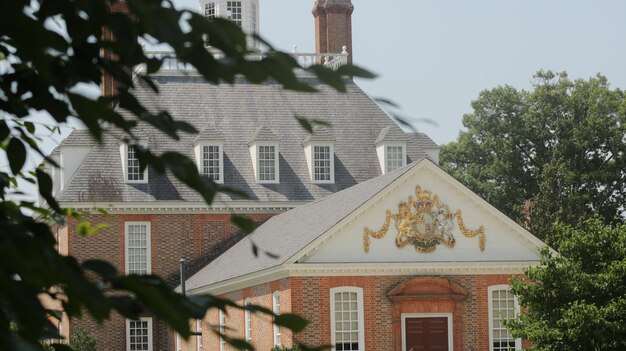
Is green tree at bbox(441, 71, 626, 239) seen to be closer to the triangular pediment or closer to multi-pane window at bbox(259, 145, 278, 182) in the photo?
multi-pane window at bbox(259, 145, 278, 182)

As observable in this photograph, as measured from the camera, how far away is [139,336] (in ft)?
156

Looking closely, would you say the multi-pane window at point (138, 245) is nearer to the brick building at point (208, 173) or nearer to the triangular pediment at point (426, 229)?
the brick building at point (208, 173)

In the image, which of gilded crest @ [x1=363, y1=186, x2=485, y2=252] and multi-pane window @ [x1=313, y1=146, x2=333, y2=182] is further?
multi-pane window @ [x1=313, y1=146, x2=333, y2=182]

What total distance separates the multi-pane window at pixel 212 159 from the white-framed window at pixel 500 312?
1348cm

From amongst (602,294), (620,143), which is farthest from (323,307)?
(620,143)

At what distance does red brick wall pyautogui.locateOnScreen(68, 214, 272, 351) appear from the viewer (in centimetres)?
4716

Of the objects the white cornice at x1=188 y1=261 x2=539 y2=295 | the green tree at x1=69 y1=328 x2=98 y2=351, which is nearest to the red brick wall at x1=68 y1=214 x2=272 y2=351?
the green tree at x1=69 y1=328 x2=98 y2=351

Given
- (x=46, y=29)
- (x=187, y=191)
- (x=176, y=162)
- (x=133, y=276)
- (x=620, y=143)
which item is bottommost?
(x=133, y=276)

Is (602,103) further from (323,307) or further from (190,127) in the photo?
(190,127)

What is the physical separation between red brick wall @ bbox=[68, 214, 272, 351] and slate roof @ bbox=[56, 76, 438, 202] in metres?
0.84

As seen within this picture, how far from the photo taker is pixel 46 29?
10.6ft

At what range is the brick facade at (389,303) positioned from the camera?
37.4 metres

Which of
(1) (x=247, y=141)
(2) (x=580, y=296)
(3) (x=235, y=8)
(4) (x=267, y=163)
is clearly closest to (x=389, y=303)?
(2) (x=580, y=296)

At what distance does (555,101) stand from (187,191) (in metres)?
27.5
